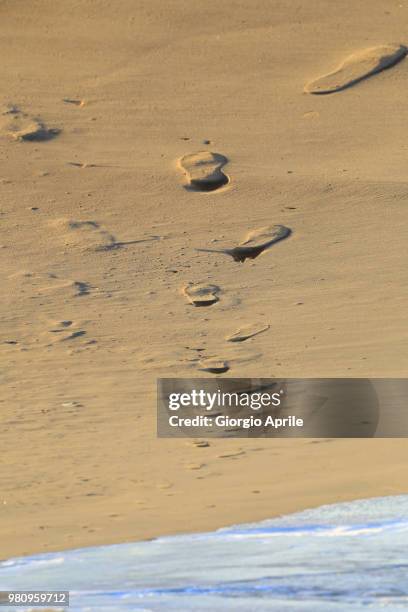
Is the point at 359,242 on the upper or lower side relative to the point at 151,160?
lower

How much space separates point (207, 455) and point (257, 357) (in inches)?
53.4

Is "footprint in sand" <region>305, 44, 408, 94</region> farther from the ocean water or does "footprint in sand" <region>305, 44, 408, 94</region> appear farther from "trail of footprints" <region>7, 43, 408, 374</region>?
the ocean water

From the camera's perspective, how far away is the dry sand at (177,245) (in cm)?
570

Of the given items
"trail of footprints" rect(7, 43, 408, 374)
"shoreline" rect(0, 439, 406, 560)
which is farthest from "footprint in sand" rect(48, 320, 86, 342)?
"shoreline" rect(0, 439, 406, 560)

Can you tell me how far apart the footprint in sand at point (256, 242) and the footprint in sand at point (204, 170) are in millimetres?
631

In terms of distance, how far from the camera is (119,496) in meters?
5.54

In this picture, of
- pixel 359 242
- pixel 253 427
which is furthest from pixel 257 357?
pixel 359 242

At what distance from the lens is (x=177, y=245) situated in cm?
876

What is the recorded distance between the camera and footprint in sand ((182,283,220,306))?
8.06 metres

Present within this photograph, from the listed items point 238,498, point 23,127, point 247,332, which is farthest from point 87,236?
point 238,498

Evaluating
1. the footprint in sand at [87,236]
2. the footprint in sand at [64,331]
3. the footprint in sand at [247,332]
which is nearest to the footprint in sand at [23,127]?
the footprint in sand at [87,236]

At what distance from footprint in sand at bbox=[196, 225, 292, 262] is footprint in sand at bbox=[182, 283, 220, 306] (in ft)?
1.53

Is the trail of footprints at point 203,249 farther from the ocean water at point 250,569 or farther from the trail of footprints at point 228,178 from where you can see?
the ocean water at point 250,569

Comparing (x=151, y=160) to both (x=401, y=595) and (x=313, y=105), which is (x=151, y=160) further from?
(x=401, y=595)
